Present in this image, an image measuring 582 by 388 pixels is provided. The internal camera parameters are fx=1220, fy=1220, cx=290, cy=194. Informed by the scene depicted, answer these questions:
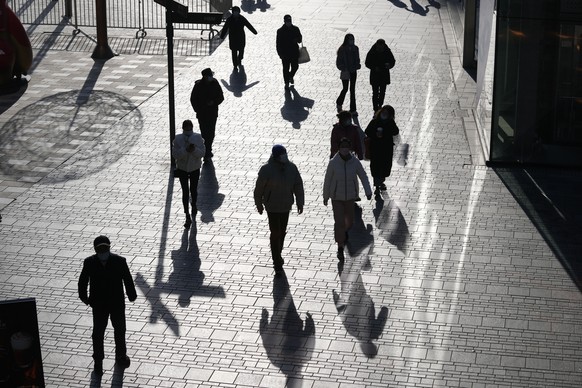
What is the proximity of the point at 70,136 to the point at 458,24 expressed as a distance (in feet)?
37.7

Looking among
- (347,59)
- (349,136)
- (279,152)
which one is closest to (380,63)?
(347,59)

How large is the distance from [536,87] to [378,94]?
3.62 m

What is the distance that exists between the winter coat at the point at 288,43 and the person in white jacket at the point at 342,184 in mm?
9039

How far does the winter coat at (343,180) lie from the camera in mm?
15133

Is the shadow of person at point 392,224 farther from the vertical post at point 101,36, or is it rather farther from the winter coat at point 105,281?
the vertical post at point 101,36

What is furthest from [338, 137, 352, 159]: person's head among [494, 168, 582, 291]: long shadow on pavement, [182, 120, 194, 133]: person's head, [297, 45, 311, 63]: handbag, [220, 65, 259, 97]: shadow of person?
[297, 45, 311, 63]: handbag

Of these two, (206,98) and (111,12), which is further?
(111,12)

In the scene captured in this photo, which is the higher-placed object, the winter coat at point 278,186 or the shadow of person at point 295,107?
the winter coat at point 278,186

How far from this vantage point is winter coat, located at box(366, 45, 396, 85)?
71.7ft

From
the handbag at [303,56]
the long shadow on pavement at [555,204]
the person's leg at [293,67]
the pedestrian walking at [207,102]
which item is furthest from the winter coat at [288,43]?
the long shadow on pavement at [555,204]

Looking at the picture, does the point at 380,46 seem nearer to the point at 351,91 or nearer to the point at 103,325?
the point at 351,91

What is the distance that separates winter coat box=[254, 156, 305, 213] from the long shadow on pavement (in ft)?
Answer: 11.5

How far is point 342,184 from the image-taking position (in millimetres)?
15141

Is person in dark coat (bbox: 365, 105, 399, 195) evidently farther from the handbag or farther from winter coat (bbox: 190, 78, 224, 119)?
the handbag
